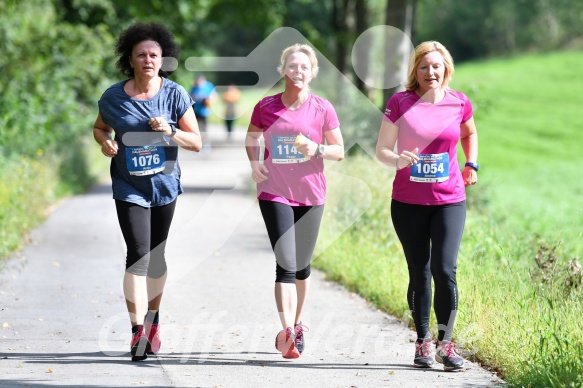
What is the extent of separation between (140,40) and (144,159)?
2.49 ft

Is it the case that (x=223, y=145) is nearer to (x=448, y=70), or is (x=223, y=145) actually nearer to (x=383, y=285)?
(x=383, y=285)

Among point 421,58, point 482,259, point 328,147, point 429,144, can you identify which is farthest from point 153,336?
point 482,259

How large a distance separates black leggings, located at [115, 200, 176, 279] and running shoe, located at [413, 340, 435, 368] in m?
1.75

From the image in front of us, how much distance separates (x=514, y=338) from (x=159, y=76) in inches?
108

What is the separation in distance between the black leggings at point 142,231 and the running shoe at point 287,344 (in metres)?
0.95

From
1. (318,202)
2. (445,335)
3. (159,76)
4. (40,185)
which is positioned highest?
(159,76)

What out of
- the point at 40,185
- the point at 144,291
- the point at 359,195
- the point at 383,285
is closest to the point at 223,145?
the point at 40,185

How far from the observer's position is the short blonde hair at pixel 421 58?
261 inches

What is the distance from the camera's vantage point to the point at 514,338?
6.48 metres

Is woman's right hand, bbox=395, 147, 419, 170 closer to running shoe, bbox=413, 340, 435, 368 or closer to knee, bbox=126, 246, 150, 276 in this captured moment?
running shoe, bbox=413, 340, 435, 368

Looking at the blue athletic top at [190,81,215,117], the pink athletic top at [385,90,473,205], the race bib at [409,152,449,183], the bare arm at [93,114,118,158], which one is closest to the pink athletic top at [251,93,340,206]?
the pink athletic top at [385,90,473,205]

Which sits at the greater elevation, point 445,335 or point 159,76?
point 159,76

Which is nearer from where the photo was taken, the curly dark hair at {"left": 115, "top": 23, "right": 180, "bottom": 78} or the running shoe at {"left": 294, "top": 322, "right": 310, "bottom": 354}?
the curly dark hair at {"left": 115, "top": 23, "right": 180, "bottom": 78}

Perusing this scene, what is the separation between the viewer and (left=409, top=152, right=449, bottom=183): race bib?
21.5ft
